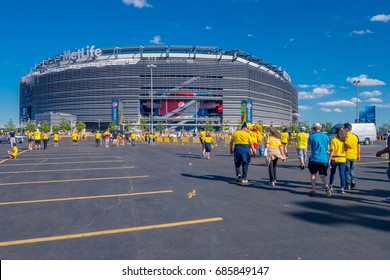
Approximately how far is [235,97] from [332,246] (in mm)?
106650

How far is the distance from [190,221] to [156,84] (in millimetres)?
102364

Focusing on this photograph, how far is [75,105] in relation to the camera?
352 ft

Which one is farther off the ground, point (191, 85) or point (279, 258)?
point (191, 85)

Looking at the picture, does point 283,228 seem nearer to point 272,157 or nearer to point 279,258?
point 279,258

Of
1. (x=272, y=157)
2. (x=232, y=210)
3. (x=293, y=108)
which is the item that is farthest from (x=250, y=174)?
(x=293, y=108)


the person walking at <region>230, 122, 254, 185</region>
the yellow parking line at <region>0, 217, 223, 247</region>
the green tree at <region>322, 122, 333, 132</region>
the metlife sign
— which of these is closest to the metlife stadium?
the metlife sign

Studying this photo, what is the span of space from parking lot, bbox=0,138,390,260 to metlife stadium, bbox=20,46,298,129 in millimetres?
96939

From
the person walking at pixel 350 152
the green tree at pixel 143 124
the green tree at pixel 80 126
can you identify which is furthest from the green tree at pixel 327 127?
the person walking at pixel 350 152

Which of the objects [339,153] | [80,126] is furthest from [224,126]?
[339,153]

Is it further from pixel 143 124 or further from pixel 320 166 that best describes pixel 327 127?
pixel 320 166

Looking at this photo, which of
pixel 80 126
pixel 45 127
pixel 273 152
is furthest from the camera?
pixel 80 126

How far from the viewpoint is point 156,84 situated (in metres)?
103

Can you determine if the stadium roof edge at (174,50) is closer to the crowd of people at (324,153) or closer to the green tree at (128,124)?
the green tree at (128,124)

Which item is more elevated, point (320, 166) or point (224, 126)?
point (224, 126)
